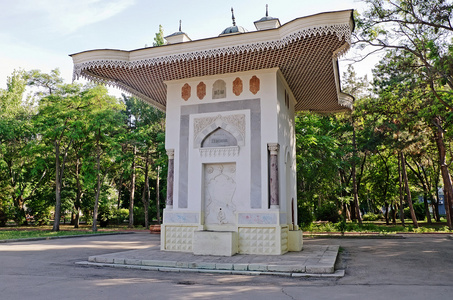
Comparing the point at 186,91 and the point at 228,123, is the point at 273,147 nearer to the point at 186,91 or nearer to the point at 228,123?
the point at 228,123

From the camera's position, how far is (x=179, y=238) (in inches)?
393

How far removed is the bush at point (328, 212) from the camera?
2767 cm

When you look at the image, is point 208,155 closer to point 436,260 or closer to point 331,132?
point 436,260

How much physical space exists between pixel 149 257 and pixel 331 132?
1778 cm

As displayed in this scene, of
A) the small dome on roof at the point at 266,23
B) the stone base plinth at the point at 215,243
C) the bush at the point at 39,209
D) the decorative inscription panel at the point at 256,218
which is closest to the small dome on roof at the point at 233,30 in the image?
the small dome on roof at the point at 266,23

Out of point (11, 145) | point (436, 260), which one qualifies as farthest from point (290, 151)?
point (11, 145)

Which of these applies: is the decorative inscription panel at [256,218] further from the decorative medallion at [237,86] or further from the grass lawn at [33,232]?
the grass lawn at [33,232]

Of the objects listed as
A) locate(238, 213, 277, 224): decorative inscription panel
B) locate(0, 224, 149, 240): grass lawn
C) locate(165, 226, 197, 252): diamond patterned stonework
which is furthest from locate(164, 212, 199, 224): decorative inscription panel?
locate(0, 224, 149, 240): grass lawn

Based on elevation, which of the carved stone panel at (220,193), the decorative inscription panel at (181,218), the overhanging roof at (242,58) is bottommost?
the decorative inscription panel at (181,218)

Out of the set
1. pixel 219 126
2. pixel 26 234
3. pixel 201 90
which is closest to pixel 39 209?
pixel 26 234

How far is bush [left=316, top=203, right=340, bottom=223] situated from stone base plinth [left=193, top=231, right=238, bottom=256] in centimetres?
2015

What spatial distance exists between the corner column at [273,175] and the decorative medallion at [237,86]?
1.90 metres

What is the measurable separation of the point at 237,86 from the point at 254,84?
1.73ft

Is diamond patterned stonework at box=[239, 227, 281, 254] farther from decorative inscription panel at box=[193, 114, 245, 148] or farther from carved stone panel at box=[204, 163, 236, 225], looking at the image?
decorative inscription panel at box=[193, 114, 245, 148]
